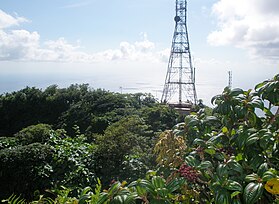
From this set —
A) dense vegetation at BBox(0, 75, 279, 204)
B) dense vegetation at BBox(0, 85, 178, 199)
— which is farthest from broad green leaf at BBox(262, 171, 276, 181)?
dense vegetation at BBox(0, 85, 178, 199)

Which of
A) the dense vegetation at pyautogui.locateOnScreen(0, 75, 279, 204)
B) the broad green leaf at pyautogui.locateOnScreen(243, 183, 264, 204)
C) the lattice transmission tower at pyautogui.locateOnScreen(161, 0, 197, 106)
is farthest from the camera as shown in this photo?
the lattice transmission tower at pyautogui.locateOnScreen(161, 0, 197, 106)

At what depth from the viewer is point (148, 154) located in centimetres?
479

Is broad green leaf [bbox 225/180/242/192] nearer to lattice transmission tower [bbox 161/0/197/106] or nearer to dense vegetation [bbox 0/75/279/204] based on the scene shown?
dense vegetation [bbox 0/75/279/204]

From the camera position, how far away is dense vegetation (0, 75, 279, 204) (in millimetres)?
1114

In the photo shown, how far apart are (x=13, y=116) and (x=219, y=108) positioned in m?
12.8

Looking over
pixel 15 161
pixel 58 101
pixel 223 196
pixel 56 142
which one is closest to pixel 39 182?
pixel 15 161

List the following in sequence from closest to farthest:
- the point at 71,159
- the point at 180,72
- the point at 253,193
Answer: the point at 253,193, the point at 71,159, the point at 180,72

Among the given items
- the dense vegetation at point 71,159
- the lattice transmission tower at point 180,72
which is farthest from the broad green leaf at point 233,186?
the lattice transmission tower at point 180,72

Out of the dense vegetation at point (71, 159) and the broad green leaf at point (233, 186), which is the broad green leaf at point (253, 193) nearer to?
the broad green leaf at point (233, 186)

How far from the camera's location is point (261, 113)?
5.11 ft

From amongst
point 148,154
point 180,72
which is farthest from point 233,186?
point 180,72

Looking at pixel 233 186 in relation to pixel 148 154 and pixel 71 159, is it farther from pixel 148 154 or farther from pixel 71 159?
pixel 71 159

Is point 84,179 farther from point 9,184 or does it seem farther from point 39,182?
point 9,184

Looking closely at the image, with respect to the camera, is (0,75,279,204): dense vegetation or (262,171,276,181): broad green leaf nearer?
(262,171,276,181): broad green leaf
